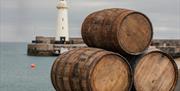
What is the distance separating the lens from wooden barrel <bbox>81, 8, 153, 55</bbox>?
741 centimetres

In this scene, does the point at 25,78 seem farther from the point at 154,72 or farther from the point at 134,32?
the point at 134,32

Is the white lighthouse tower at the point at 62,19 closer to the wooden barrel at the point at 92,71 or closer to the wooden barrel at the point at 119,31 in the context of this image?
the wooden barrel at the point at 119,31

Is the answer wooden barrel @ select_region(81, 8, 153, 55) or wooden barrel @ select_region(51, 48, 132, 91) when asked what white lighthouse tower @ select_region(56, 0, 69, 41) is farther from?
wooden barrel @ select_region(51, 48, 132, 91)

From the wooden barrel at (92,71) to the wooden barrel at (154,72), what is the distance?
11.7 inches

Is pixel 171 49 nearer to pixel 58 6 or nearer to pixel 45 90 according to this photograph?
pixel 45 90

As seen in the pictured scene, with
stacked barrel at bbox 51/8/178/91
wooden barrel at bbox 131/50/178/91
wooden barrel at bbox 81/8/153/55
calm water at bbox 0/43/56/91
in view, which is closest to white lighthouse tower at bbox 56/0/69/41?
calm water at bbox 0/43/56/91

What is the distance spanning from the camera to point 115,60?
7.32 meters

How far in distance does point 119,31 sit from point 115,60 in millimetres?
487

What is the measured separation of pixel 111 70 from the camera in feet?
24.1

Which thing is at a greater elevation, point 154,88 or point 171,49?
point 154,88

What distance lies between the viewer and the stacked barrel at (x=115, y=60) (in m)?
7.16

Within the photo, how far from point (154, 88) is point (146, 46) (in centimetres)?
80

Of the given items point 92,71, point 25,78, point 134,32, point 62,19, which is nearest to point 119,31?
point 134,32

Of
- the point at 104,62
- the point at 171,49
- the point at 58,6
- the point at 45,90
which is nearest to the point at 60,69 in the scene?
the point at 104,62
